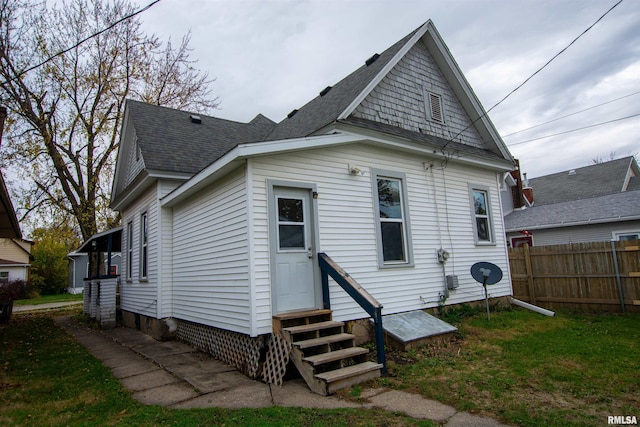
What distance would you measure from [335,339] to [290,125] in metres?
6.84

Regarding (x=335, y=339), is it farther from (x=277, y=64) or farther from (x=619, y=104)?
(x=619, y=104)

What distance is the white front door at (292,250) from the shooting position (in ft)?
19.1

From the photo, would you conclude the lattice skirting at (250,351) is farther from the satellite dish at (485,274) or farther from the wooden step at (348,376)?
the satellite dish at (485,274)

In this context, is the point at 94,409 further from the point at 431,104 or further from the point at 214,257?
the point at 431,104

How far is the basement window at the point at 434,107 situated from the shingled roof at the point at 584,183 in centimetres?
1472

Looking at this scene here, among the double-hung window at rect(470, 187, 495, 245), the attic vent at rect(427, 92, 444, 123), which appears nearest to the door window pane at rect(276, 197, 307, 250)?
the attic vent at rect(427, 92, 444, 123)

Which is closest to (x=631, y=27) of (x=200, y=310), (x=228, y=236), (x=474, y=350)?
(x=474, y=350)

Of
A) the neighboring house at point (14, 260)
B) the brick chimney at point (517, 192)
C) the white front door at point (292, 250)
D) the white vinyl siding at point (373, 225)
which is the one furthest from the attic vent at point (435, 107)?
the neighboring house at point (14, 260)

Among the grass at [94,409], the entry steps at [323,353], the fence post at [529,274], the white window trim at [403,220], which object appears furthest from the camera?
the fence post at [529,274]

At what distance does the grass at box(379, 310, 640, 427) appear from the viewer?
12.8ft

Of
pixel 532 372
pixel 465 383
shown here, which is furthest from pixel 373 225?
pixel 532 372

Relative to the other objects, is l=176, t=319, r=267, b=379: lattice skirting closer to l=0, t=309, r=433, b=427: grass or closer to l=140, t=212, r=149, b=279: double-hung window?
l=0, t=309, r=433, b=427: grass

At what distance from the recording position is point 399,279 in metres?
7.46

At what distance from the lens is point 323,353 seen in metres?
5.20
